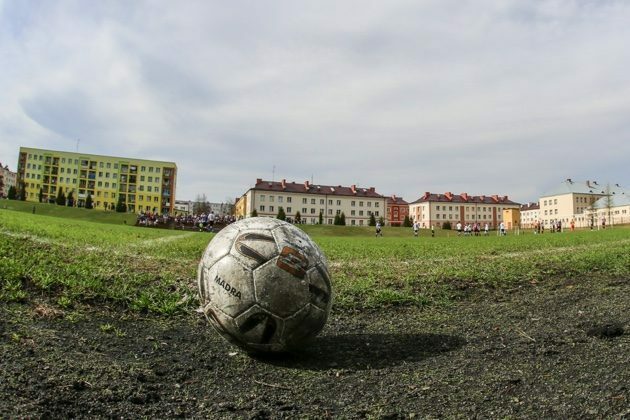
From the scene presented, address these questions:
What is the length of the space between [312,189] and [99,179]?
6281 cm

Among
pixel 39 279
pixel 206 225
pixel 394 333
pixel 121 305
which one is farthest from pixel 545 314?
pixel 206 225

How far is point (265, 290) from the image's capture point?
4738mm

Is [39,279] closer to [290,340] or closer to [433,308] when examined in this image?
[290,340]

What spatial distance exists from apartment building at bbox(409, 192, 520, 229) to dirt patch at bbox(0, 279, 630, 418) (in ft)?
496

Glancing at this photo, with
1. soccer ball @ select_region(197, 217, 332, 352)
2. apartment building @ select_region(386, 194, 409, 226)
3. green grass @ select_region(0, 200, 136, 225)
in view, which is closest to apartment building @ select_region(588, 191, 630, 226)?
apartment building @ select_region(386, 194, 409, 226)

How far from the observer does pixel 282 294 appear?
4746 millimetres

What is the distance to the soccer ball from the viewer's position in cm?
476

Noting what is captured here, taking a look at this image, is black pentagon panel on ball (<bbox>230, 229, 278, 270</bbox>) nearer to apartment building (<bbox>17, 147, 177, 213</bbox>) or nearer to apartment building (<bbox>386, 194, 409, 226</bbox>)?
apartment building (<bbox>17, 147, 177, 213</bbox>)

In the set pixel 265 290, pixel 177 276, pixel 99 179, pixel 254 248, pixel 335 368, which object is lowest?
pixel 335 368

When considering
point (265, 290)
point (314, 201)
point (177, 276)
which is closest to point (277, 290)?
point (265, 290)

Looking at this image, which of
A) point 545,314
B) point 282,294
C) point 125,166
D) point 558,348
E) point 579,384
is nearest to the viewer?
point 579,384

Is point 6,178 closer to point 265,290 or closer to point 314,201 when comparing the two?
point 314,201

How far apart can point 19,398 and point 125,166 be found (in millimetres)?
146354

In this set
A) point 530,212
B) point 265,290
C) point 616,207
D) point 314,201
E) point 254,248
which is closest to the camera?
point 265,290
